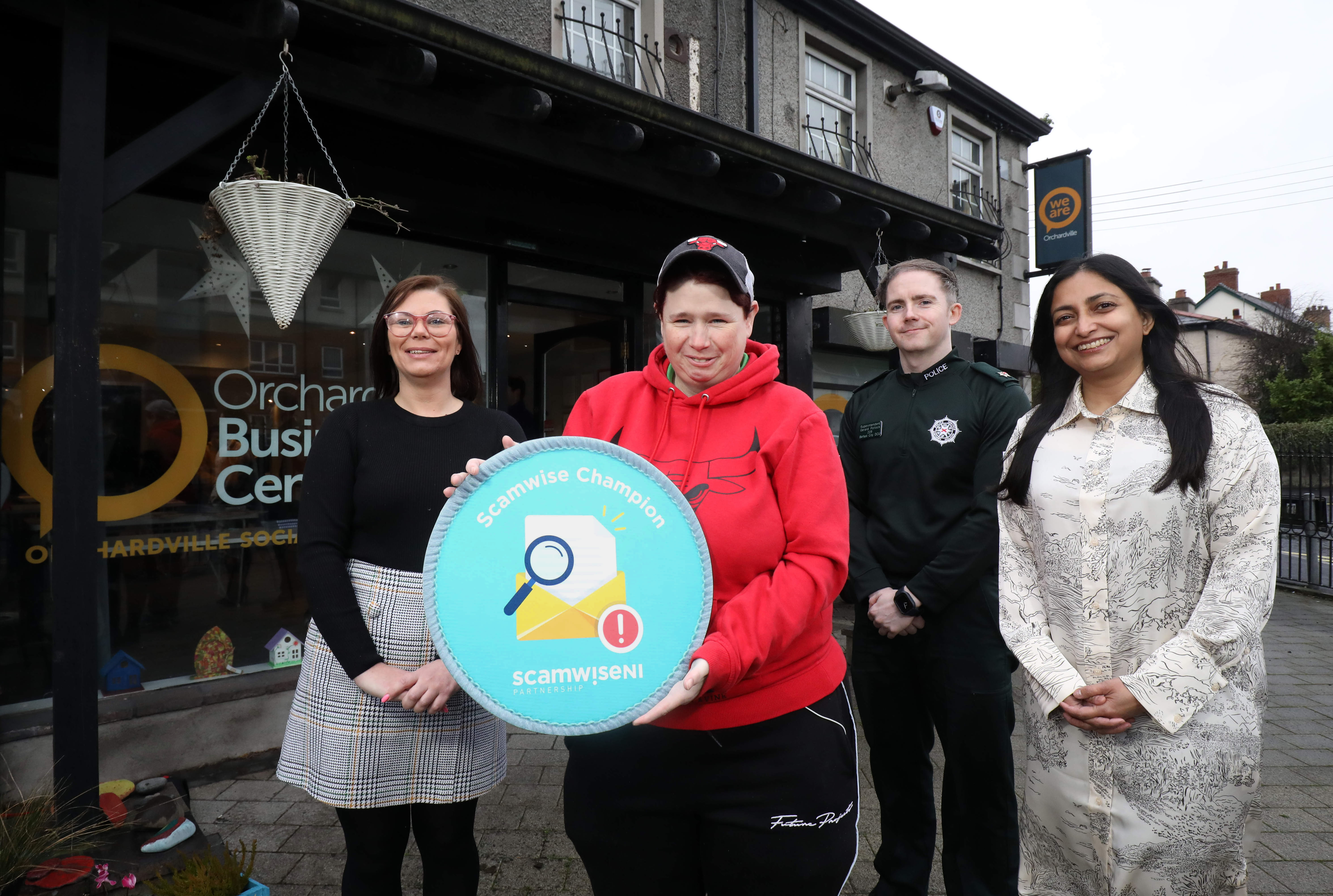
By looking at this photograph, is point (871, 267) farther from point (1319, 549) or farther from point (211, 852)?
point (1319, 549)

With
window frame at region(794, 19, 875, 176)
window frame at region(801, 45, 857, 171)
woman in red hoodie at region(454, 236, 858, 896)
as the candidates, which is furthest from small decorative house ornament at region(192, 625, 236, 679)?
window frame at region(801, 45, 857, 171)

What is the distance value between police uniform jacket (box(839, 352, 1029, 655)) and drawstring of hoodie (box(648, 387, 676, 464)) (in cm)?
95

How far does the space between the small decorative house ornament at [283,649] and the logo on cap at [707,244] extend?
3.54 metres

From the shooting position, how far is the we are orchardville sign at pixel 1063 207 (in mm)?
8258

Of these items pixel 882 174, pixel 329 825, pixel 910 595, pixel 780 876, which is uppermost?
pixel 882 174

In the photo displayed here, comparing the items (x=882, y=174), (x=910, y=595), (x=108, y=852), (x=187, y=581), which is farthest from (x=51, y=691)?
(x=882, y=174)

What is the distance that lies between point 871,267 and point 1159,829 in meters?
4.33

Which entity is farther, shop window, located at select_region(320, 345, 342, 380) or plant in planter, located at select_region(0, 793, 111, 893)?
shop window, located at select_region(320, 345, 342, 380)

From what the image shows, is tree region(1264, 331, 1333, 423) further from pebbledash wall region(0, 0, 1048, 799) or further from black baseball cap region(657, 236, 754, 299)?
black baseball cap region(657, 236, 754, 299)

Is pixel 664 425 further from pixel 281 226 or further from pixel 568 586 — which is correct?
pixel 281 226

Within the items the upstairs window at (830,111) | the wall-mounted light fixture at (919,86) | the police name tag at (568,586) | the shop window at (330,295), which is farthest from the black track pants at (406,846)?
the wall-mounted light fixture at (919,86)

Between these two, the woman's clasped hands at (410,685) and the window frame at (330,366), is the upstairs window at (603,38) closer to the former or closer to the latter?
the window frame at (330,366)

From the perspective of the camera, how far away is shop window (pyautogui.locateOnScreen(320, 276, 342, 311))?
13.4 feet

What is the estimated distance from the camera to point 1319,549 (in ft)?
26.9
